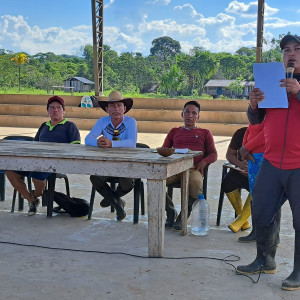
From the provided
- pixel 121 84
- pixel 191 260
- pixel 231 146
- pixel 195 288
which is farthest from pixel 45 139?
pixel 121 84

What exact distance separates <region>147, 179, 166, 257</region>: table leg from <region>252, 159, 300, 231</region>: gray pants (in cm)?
63

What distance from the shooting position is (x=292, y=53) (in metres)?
2.86

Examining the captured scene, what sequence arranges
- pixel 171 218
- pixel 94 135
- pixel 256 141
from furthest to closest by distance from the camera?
pixel 94 135, pixel 171 218, pixel 256 141

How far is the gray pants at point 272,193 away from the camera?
2922 mm

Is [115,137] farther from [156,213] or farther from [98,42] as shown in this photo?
[98,42]

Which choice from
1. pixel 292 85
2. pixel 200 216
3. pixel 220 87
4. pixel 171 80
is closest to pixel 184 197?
pixel 200 216

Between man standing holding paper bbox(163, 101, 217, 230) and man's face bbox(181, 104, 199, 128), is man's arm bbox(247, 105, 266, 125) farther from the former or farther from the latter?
man's face bbox(181, 104, 199, 128)

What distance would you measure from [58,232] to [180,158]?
1217mm

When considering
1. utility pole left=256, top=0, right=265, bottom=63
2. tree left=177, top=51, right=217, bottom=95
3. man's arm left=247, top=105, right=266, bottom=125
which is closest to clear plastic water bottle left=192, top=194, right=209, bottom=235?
man's arm left=247, top=105, right=266, bottom=125

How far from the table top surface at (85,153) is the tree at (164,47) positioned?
332ft

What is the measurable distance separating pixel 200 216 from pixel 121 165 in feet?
3.29

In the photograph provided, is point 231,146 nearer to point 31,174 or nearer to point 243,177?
point 243,177

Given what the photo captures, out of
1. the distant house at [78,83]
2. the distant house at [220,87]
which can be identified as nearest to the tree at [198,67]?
the distant house at [220,87]

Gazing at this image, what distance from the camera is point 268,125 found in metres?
2.99
